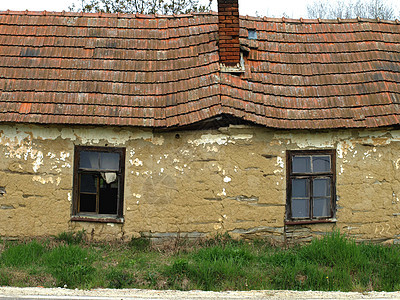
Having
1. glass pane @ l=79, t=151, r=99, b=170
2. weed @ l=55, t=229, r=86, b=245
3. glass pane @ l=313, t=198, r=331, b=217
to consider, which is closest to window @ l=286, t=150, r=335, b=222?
glass pane @ l=313, t=198, r=331, b=217

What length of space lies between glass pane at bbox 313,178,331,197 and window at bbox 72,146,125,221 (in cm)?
377

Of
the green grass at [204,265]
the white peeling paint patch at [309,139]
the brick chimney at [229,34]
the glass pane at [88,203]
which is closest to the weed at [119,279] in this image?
the green grass at [204,265]

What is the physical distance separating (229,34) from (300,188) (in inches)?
134

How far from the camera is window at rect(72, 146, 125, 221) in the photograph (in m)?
9.12

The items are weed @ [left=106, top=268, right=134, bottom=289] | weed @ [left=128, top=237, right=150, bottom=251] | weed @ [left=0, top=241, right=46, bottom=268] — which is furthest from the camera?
weed @ [left=128, top=237, right=150, bottom=251]

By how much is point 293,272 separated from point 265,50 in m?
4.86

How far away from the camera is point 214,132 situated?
898 cm

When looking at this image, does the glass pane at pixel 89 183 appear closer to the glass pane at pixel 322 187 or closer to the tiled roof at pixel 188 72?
the tiled roof at pixel 188 72

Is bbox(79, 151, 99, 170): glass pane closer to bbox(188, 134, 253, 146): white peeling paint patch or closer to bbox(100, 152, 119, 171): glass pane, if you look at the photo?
bbox(100, 152, 119, 171): glass pane

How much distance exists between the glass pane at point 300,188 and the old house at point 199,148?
0.06ft

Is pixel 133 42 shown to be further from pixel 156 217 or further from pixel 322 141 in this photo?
pixel 322 141

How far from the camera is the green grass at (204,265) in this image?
7332 millimetres

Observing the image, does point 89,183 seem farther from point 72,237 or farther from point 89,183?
point 72,237

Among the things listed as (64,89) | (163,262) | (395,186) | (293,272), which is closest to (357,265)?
(293,272)
